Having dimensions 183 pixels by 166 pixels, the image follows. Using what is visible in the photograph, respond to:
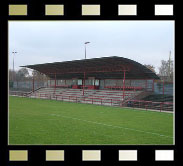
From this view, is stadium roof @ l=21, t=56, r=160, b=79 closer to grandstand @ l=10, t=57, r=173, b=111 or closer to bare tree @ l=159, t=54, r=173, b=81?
grandstand @ l=10, t=57, r=173, b=111

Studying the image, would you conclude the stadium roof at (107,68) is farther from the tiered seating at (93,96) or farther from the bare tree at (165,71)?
the bare tree at (165,71)

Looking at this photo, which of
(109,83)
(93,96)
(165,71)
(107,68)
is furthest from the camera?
(165,71)

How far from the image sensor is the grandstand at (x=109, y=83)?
23748 mm

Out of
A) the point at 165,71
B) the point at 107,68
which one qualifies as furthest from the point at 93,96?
the point at 165,71

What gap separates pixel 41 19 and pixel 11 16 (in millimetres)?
418

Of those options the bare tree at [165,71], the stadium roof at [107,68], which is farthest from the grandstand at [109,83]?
the bare tree at [165,71]

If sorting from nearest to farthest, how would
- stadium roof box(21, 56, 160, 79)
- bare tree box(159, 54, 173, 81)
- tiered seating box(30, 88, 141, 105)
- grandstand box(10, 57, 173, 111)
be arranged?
grandstand box(10, 57, 173, 111), stadium roof box(21, 56, 160, 79), tiered seating box(30, 88, 141, 105), bare tree box(159, 54, 173, 81)

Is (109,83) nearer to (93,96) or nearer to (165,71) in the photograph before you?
(93,96)

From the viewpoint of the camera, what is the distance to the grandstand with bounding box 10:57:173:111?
2375cm

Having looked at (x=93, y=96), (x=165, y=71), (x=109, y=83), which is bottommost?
(x=93, y=96)

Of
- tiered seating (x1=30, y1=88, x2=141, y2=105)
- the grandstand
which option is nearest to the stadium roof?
the grandstand

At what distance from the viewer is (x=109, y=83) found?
32500 millimetres
